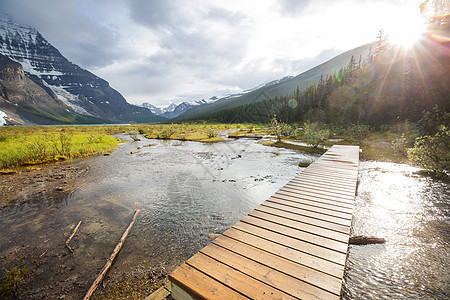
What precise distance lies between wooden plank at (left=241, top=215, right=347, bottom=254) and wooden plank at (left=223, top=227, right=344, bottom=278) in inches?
21.0

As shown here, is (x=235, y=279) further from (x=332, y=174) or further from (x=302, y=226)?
(x=332, y=174)

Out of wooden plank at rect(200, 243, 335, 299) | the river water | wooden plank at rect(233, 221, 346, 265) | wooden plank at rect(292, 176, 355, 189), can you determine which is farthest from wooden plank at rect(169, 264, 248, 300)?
wooden plank at rect(292, 176, 355, 189)

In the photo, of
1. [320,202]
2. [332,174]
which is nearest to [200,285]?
[320,202]

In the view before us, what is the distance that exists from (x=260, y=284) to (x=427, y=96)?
52373 mm

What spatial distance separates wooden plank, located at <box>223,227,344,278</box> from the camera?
130 inches

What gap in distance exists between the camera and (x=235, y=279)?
3.06 metres

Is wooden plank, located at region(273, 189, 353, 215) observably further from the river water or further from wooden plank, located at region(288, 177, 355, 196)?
the river water

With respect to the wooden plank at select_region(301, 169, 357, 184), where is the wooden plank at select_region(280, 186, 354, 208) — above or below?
above

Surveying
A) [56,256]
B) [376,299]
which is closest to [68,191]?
[56,256]

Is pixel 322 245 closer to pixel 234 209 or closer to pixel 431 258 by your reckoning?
pixel 431 258

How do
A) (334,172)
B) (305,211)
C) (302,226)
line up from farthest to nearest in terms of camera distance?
(334,172), (305,211), (302,226)

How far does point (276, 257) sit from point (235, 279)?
1076 millimetres

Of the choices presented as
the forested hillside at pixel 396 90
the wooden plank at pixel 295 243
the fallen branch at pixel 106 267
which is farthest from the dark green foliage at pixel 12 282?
the forested hillside at pixel 396 90

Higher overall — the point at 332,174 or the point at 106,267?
the point at 332,174
